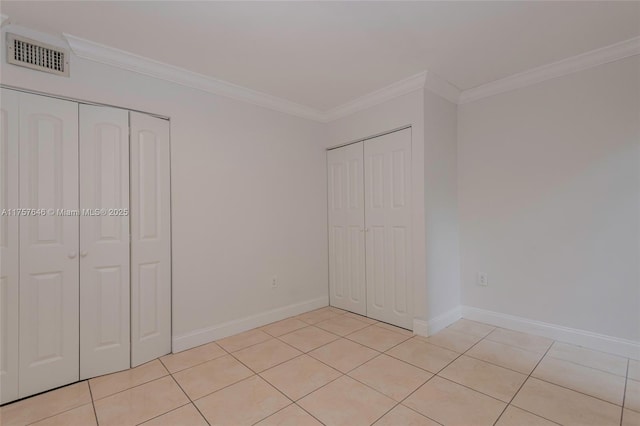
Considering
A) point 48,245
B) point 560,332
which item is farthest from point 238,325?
point 560,332

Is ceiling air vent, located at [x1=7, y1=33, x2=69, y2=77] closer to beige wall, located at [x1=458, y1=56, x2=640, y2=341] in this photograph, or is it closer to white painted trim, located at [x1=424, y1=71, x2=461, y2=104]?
white painted trim, located at [x1=424, y1=71, x2=461, y2=104]

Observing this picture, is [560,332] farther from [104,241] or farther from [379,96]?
[104,241]

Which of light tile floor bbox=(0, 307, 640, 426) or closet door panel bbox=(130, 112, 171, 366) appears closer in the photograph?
light tile floor bbox=(0, 307, 640, 426)

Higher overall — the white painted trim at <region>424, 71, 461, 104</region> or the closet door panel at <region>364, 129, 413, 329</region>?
the white painted trim at <region>424, 71, 461, 104</region>

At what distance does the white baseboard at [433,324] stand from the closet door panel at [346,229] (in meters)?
0.67

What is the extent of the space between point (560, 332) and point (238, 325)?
9.65 ft

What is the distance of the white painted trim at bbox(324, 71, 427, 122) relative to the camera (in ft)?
8.98

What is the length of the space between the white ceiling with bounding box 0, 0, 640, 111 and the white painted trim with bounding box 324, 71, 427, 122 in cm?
12

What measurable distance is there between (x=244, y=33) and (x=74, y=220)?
1.80 m

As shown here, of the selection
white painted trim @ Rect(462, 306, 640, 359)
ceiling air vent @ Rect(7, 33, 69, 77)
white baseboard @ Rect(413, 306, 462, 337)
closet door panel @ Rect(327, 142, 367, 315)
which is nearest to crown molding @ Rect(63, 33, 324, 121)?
ceiling air vent @ Rect(7, 33, 69, 77)

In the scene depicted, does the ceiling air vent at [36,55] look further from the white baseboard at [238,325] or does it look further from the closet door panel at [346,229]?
the closet door panel at [346,229]

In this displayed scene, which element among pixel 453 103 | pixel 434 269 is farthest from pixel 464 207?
pixel 453 103

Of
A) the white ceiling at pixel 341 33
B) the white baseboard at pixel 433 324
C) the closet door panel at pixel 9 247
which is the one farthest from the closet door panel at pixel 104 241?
Answer: the white baseboard at pixel 433 324

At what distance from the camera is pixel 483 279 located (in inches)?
120
